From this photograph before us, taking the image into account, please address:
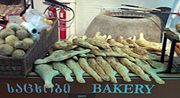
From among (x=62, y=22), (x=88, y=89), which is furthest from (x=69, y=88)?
(x=62, y=22)

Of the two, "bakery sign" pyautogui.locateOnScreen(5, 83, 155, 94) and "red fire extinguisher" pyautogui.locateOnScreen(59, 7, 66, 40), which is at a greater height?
"red fire extinguisher" pyautogui.locateOnScreen(59, 7, 66, 40)

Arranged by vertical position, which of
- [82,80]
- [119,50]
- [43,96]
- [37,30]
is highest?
[37,30]

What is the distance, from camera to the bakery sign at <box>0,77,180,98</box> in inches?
→ 52.3

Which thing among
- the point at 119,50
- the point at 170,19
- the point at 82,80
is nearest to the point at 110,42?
the point at 119,50

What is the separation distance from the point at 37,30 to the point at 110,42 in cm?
46

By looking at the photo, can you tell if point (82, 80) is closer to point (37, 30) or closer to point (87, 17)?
point (37, 30)

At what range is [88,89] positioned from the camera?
4.43ft

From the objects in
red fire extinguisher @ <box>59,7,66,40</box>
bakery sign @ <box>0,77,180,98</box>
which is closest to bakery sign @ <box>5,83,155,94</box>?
bakery sign @ <box>0,77,180,98</box>

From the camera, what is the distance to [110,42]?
1.65 metres

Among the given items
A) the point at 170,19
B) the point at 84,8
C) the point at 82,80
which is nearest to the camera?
the point at 82,80

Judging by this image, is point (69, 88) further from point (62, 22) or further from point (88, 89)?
point (62, 22)

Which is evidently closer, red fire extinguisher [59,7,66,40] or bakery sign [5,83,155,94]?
bakery sign [5,83,155,94]

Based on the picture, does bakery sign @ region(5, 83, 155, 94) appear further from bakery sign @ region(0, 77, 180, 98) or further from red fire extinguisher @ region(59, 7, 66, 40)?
red fire extinguisher @ region(59, 7, 66, 40)

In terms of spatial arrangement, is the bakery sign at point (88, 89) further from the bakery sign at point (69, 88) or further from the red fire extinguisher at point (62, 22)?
the red fire extinguisher at point (62, 22)
